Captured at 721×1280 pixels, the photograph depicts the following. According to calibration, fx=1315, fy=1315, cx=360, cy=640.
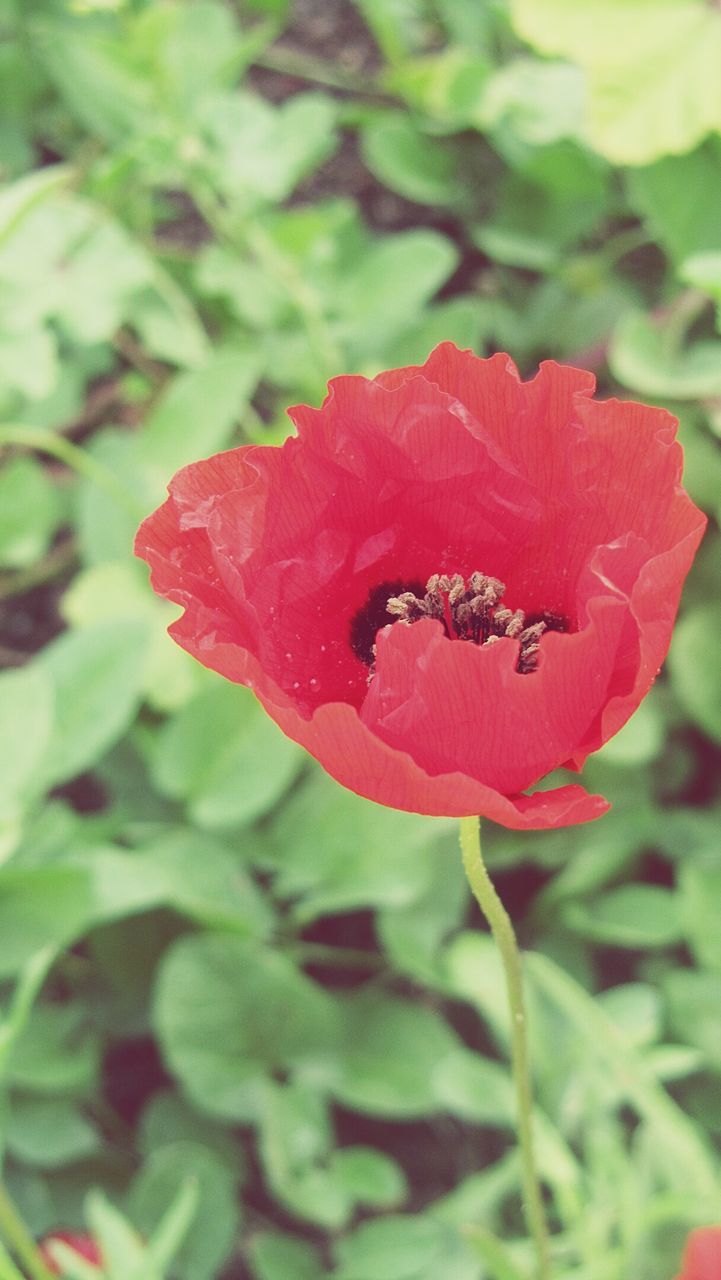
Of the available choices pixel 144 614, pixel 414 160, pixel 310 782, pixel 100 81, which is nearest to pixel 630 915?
pixel 310 782

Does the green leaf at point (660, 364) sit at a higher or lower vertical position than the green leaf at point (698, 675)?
higher

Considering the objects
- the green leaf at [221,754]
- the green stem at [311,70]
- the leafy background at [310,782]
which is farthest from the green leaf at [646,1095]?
the green stem at [311,70]

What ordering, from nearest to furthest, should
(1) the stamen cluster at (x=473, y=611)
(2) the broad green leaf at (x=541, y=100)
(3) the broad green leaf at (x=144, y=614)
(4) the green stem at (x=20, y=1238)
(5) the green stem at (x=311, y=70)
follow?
(1) the stamen cluster at (x=473, y=611), (4) the green stem at (x=20, y=1238), (3) the broad green leaf at (x=144, y=614), (2) the broad green leaf at (x=541, y=100), (5) the green stem at (x=311, y=70)

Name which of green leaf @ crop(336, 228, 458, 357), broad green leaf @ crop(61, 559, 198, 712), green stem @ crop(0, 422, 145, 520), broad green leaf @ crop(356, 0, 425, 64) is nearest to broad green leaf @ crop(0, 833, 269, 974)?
broad green leaf @ crop(61, 559, 198, 712)

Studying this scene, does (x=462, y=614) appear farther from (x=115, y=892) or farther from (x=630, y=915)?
(x=630, y=915)

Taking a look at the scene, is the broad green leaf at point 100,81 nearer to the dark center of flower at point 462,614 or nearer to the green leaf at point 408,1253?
the dark center of flower at point 462,614

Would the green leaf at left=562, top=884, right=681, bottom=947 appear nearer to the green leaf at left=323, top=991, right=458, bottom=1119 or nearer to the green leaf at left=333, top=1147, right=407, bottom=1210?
the green leaf at left=323, top=991, right=458, bottom=1119

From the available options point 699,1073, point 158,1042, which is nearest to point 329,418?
point 699,1073

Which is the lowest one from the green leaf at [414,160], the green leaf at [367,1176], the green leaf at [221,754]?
the green leaf at [367,1176]
